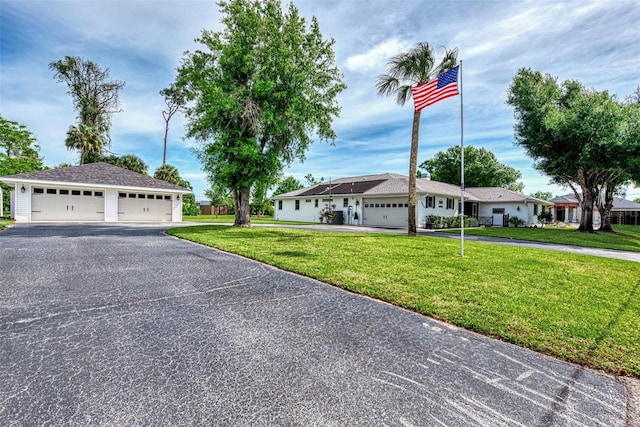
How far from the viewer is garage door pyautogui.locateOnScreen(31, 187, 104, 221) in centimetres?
1983

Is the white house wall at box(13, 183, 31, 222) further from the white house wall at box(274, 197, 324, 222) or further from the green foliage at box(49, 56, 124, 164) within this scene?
the white house wall at box(274, 197, 324, 222)

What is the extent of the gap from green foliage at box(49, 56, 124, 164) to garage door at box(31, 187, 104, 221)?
1366 centimetres

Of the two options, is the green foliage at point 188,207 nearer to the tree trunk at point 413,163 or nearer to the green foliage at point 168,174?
the green foliage at point 168,174

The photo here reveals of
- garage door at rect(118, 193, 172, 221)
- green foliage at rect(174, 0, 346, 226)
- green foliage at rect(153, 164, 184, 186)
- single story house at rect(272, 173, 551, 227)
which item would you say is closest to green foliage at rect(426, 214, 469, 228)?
single story house at rect(272, 173, 551, 227)

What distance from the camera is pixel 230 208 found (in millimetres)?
46781

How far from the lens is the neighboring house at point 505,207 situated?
94.5ft

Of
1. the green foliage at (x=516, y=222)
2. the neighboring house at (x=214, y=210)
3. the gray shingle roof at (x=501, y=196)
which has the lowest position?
the green foliage at (x=516, y=222)

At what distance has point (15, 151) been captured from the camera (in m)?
28.7

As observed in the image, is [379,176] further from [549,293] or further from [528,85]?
[549,293]

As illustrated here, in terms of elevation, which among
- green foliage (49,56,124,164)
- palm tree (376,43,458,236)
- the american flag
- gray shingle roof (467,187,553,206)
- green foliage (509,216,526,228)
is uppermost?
green foliage (49,56,124,164)

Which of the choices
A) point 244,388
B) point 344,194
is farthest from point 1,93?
point 244,388

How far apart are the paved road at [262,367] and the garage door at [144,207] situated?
69.0 ft

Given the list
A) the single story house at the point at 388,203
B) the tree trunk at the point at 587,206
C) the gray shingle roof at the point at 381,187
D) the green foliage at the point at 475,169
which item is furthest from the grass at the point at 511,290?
the green foliage at the point at 475,169

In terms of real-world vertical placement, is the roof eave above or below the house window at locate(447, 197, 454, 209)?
above
